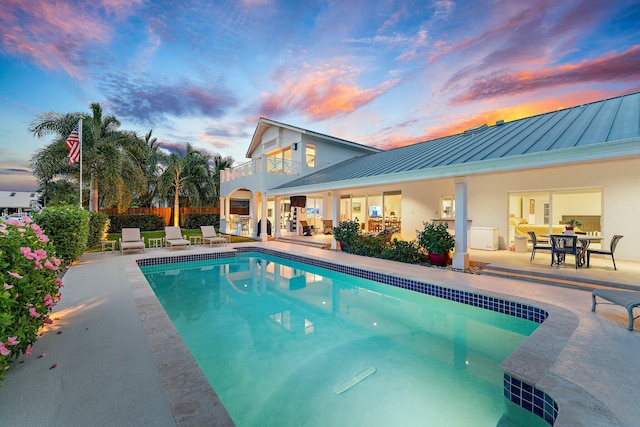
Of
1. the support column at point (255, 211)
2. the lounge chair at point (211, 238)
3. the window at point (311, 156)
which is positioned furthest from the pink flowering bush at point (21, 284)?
the window at point (311, 156)

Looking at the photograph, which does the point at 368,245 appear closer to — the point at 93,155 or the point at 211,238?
the point at 211,238

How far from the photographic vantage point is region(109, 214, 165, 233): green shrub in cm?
2038

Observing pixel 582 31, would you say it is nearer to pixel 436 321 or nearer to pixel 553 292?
pixel 553 292

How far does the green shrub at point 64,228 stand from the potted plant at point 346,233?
9111 mm

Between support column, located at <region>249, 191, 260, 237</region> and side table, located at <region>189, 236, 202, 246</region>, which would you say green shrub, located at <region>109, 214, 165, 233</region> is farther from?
support column, located at <region>249, 191, 260, 237</region>

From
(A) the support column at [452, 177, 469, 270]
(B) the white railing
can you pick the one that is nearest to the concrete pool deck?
(A) the support column at [452, 177, 469, 270]

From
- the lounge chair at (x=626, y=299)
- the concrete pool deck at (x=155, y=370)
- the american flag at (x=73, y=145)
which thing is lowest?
the concrete pool deck at (x=155, y=370)

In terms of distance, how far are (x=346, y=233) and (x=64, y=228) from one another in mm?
9456

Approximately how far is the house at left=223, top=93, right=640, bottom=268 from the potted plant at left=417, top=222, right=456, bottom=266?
372mm

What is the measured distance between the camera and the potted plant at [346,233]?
40.7ft

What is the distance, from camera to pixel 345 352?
4.78 m

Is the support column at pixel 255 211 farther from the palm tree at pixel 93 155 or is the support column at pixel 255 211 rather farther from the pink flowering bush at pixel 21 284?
the pink flowering bush at pixel 21 284

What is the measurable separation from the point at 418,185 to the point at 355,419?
43.5 feet

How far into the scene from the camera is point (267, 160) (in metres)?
17.6
